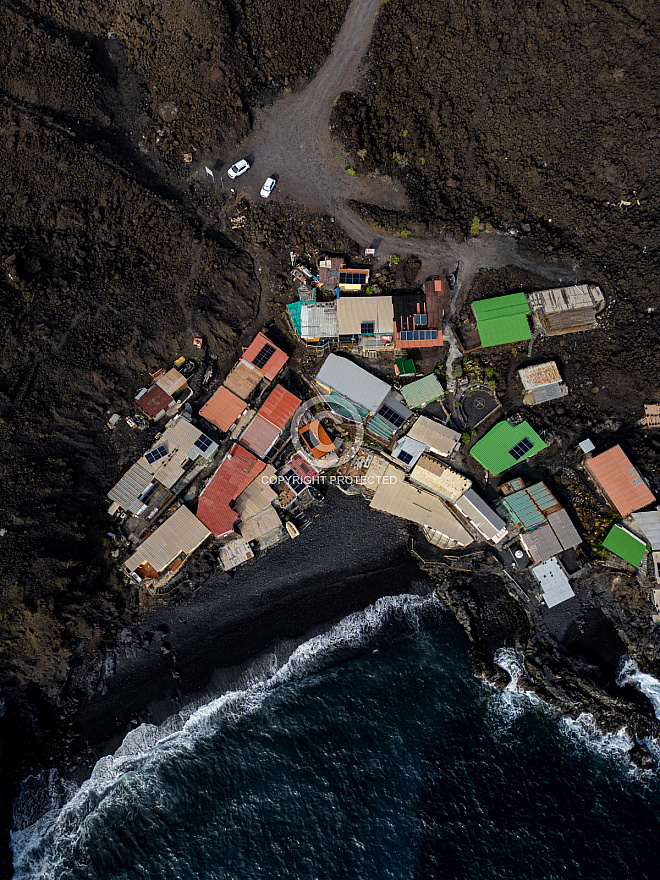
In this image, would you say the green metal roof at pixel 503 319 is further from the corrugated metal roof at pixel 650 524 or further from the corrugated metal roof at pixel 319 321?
the corrugated metal roof at pixel 650 524

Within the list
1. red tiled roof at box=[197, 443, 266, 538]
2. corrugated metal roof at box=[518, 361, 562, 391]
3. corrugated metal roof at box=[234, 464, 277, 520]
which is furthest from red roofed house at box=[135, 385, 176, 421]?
corrugated metal roof at box=[518, 361, 562, 391]

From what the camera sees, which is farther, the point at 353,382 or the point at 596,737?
the point at 353,382

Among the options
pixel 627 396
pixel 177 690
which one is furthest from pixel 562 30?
pixel 177 690

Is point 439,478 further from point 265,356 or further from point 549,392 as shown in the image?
point 265,356

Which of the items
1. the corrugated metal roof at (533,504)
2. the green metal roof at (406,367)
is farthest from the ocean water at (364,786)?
the green metal roof at (406,367)

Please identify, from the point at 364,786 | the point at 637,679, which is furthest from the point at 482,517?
the point at 364,786
